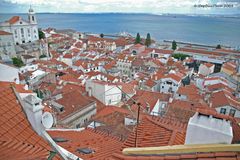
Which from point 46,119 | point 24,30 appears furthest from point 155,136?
point 24,30

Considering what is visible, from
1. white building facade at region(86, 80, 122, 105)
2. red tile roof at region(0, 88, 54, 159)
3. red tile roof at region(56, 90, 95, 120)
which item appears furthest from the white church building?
red tile roof at region(0, 88, 54, 159)

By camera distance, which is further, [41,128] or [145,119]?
[145,119]

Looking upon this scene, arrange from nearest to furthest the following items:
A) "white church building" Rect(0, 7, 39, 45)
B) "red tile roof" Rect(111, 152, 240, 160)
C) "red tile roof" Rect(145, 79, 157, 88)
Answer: "red tile roof" Rect(111, 152, 240, 160) < "red tile roof" Rect(145, 79, 157, 88) < "white church building" Rect(0, 7, 39, 45)

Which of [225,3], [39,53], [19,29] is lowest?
[39,53]

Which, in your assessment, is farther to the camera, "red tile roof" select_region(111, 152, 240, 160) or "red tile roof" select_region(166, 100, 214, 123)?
"red tile roof" select_region(166, 100, 214, 123)

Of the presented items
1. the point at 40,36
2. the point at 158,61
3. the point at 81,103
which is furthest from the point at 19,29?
the point at 81,103

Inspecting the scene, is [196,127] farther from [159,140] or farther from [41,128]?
[41,128]

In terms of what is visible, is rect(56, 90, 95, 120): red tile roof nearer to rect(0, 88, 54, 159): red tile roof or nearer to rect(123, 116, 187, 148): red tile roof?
rect(0, 88, 54, 159): red tile roof
